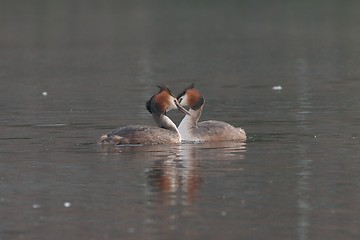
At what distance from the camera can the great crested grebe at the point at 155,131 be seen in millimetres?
20797

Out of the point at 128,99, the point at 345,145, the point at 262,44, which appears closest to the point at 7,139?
the point at 345,145

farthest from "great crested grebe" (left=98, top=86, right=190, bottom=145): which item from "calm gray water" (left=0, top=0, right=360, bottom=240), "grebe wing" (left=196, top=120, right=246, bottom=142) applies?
"grebe wing" (left=196, top=120, right=246, bottom=142)

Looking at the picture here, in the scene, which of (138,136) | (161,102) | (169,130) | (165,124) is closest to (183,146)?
(169,130)

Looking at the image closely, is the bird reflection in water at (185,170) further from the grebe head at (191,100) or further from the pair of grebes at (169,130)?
the grebe head at (191,100)

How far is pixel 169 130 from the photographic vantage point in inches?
843

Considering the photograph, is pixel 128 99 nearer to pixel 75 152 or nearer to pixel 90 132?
pixel 90 132

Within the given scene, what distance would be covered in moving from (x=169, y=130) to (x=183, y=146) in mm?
442

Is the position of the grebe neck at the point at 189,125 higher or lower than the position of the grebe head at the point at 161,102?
lower

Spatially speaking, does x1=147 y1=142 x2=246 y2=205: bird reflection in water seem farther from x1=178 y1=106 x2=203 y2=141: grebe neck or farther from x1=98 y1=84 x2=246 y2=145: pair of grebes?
x1=178 y1=106 x2=203 y2=141: grebe neck

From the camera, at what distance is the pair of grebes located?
821 inches

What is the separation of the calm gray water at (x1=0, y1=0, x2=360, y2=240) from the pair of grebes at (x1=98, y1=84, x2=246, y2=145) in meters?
0.24

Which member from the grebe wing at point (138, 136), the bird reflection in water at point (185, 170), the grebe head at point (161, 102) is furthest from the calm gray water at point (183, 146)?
the grebe head at point (161, 102)

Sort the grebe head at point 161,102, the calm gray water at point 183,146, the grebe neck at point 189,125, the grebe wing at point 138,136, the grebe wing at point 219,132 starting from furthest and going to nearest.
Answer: the grebe neck at point 189,125
the grebe head at point 161,102
the grebe wing at point 219,132
the grebe wing at point 138,136
the calm gray water at point 183,146

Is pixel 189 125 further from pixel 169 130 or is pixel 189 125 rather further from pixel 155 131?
pixel 155 131
